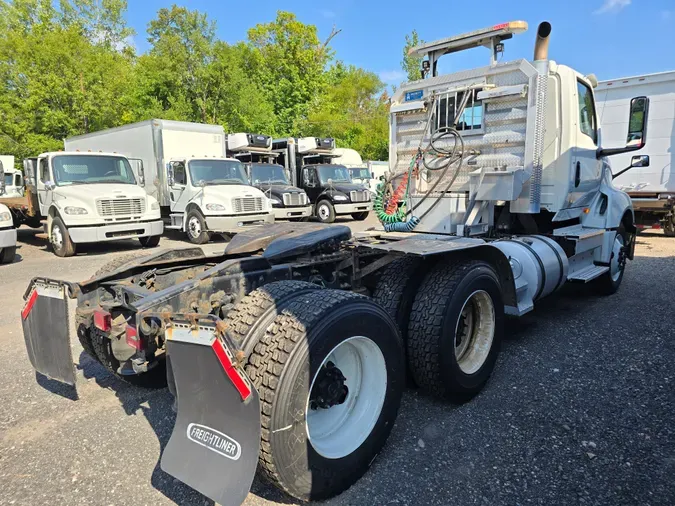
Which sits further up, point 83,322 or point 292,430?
point 83,322

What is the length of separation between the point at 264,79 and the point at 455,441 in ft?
122

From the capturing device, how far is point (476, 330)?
371 cm

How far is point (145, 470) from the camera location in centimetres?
265

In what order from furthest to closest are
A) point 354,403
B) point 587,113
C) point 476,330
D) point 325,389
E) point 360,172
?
point 360,172 < point 587,113 < point 476,330 < point 354,403 < point 325,389

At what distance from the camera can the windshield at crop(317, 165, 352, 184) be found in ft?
61.4

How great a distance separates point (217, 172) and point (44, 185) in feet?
14.6

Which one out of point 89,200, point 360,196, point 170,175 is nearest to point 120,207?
point 89,200

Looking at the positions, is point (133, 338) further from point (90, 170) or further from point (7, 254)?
point (90, 170)

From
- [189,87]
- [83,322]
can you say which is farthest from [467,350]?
[189,87]

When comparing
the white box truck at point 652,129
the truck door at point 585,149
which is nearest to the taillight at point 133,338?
the truck door at point 585,149

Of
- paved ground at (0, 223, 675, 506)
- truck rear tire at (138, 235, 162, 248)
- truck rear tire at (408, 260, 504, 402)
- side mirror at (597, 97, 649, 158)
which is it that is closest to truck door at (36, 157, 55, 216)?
truck rear tire at (138, 235, 162, 248)

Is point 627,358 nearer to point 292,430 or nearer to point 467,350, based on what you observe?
point 467,350

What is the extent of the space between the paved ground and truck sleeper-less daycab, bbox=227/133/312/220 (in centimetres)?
1186

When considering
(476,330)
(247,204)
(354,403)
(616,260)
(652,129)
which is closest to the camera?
(354,403)
